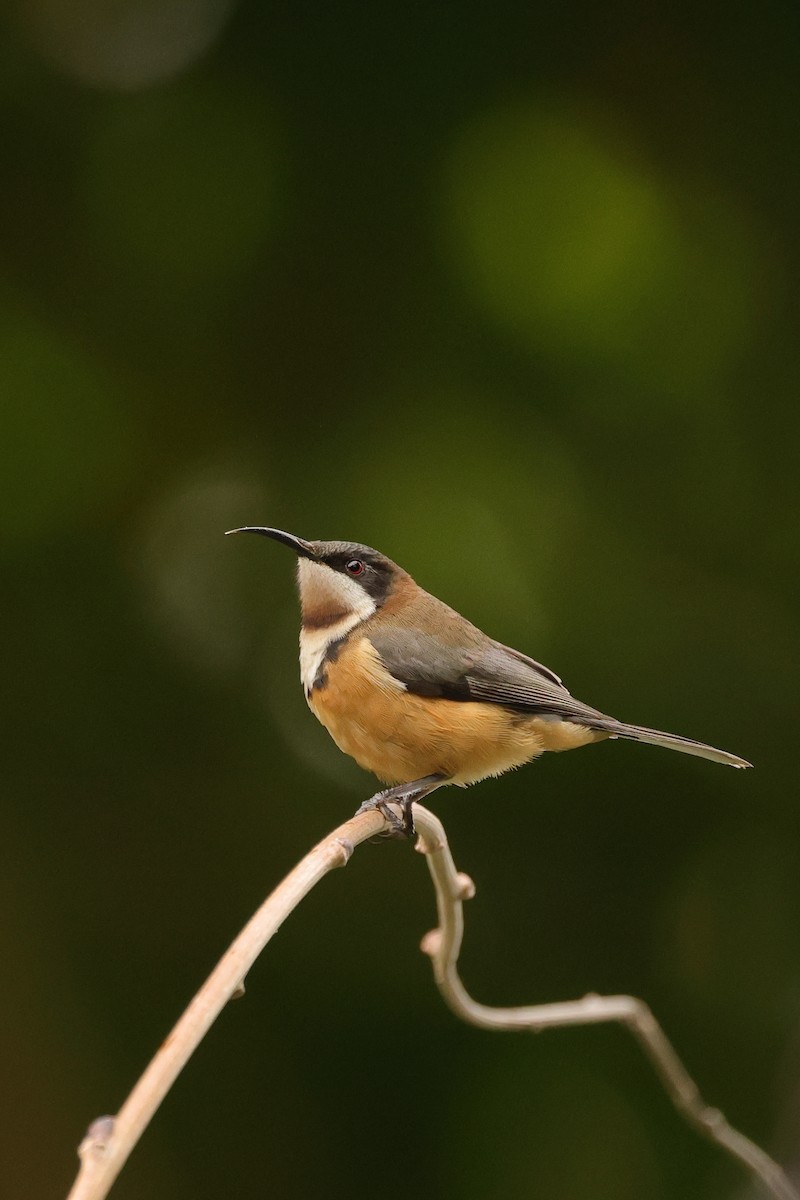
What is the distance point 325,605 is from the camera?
348 centimetres

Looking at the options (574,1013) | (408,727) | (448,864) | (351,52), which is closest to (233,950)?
(448,864)

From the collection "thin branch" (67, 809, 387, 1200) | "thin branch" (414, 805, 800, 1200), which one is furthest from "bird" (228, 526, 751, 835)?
"thin branch" (67, 809, 387, 1200)

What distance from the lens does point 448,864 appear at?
2.68 metres

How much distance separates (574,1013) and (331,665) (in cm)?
109

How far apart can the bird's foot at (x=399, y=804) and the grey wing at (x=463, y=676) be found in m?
0.29

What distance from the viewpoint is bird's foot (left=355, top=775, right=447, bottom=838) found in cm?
274

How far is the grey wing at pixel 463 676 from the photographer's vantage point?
3336mm

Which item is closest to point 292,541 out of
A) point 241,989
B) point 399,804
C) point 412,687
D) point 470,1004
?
point 412,687

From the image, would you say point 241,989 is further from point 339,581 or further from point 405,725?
point 339,581

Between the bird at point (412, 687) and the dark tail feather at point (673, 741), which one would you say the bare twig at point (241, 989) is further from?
the dark tail feather at point (673, 741)

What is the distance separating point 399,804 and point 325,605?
788 millimetres

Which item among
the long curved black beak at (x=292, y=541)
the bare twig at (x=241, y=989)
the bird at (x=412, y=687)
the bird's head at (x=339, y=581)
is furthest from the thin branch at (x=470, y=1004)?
the bird's head at (x=339, y=581)

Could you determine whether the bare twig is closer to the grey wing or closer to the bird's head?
the grey wing

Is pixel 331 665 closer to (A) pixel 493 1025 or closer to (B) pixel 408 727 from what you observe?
(B) pixel 408 727
